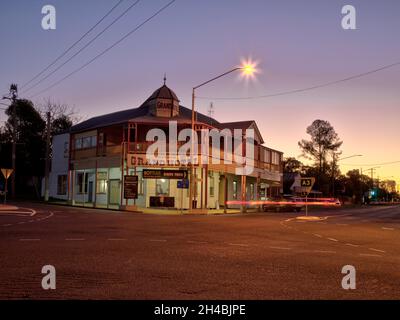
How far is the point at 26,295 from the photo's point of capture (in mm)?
6551

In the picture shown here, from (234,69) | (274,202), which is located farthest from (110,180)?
(234,69)

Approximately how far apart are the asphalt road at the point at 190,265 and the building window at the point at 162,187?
22.3m

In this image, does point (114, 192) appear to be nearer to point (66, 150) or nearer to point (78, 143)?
point (78, 143)

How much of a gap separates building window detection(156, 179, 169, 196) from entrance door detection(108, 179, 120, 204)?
4.01 m

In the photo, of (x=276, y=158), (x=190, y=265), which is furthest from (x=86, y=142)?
(x=190, y=265)

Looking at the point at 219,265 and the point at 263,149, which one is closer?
the point at 219,265

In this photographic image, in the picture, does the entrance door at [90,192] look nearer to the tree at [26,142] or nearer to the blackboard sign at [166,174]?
the blackboard sign at [166,174]

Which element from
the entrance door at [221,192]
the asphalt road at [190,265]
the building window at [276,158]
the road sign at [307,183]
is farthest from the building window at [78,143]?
the asphalt road at [190,265]

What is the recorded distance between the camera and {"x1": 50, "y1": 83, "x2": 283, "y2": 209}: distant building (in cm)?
3688

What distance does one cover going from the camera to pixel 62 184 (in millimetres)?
47656

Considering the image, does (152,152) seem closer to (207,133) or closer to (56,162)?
(207,133)

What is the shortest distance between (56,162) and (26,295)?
145 feet

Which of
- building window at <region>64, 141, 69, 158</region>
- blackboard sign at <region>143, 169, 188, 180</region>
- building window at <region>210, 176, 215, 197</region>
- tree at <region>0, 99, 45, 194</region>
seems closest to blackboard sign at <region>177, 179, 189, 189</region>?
blackboard sign at <region>143, 169, 188, 180</region>

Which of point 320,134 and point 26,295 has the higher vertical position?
point 320,134
